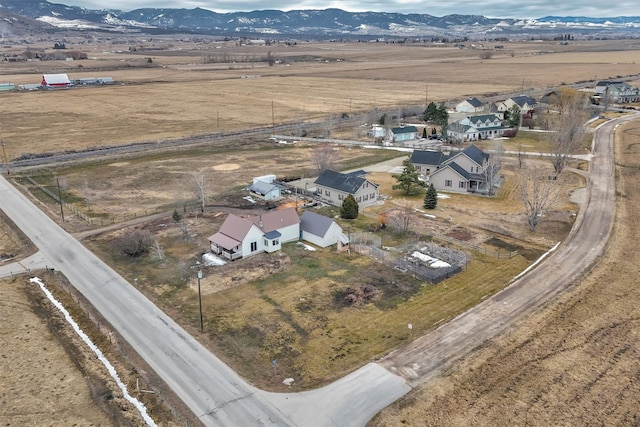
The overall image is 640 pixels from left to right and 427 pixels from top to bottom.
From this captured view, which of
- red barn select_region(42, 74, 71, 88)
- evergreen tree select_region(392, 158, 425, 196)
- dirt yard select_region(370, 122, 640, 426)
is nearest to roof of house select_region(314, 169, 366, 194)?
evergreen tree select_region(392, 158, 425, 196)

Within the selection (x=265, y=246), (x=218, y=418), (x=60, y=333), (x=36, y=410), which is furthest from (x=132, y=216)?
(x=218, y=418)

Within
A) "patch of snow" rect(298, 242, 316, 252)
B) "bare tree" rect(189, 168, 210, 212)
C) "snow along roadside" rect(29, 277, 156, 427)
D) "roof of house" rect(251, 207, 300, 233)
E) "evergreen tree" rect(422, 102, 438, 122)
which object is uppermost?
"evergreen tree" rect(422, 102, 438, 122)

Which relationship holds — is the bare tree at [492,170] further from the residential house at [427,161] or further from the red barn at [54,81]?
the red barn at [54,81]

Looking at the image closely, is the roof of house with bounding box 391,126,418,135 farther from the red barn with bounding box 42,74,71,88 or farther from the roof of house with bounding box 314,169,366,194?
the red barn with bounding box 42,74,71,88

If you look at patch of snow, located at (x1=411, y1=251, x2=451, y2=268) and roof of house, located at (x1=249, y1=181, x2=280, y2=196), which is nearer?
patch of snow, located at (x1=411, y1=251, x2=451, y2=268)

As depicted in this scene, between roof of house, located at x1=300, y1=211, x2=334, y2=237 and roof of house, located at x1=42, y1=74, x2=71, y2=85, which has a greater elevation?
roof of house, located at x1=42, y1=74, x2=71, y2=85

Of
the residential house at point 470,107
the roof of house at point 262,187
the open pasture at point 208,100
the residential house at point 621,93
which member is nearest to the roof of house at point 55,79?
the open pasture at point 208,100

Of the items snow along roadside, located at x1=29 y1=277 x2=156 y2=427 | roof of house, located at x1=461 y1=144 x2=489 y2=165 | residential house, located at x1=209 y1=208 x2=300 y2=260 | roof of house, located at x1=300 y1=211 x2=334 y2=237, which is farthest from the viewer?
roof of house, located at x1=461 y1=144 x2=489 y2=165
